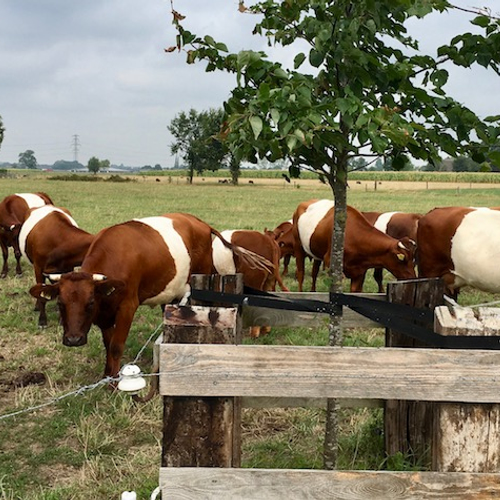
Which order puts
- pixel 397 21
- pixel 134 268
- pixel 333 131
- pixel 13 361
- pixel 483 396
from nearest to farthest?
pixel 483 396
pixel 333 131
pixel 397 21
pixel 134 268
pixel 13 361

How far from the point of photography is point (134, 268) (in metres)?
5.32

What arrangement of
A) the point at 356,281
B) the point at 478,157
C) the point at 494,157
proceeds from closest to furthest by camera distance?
the point at 494,157 < the point at 478,157 < the point at 356,281

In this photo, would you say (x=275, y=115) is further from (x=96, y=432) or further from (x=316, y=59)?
(x=96, y=432)

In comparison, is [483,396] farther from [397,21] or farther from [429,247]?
[429,247]

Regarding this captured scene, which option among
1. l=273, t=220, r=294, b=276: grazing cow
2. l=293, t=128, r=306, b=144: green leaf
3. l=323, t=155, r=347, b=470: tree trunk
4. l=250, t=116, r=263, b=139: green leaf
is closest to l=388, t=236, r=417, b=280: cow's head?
l=273, t=220, r=294, b=276: grazing cow

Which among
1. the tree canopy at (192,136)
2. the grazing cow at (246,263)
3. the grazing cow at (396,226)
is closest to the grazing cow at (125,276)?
the grazing cow at (246,263)

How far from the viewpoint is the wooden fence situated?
83.9 inches

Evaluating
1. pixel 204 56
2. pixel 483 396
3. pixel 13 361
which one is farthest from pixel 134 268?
pixel 483 396

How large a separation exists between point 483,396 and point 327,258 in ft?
20.4

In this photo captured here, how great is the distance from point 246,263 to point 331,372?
Result: 500 centimetres

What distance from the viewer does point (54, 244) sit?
24.1 feet

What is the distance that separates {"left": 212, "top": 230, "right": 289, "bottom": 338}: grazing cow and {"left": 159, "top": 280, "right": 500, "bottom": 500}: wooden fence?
14.6 feet

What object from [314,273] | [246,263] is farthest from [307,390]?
[314,273]

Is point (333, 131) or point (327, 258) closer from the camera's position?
point (333, 131)
